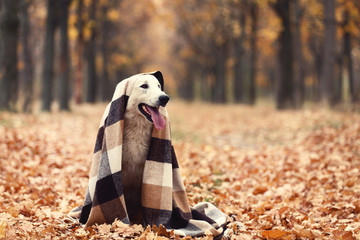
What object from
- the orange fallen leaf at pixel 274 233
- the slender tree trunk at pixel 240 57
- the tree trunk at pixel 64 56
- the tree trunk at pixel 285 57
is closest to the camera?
the orange fallen leaf at pixel 274 233

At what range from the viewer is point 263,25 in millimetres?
25156

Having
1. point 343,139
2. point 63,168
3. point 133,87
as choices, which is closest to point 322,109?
point 343,139

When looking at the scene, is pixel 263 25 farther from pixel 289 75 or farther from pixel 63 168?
pixel 63 168

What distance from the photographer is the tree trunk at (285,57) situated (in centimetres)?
1590

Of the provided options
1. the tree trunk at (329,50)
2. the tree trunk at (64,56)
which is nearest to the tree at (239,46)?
the tree trunk at (329,50)

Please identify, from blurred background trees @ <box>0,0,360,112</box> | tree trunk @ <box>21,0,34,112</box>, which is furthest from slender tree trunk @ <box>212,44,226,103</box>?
tree trunk @ <box>21,0,34,112</box>

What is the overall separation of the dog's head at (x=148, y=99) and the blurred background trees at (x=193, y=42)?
878cm

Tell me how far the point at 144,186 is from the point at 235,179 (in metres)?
2.74

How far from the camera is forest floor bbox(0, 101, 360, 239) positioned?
3512 millimetres

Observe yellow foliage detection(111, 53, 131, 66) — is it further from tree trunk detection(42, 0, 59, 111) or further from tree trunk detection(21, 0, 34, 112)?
tree trunk detection(42, 0, 59, 111)

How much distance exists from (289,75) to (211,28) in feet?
34.0

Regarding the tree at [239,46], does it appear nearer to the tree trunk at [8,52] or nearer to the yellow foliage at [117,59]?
the yellow foliage at [117,59]

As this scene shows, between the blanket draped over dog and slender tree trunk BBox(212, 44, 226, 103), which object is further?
slender tree trunk BBox(212, 44, 226, 103)

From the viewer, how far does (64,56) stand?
15.3 metres
